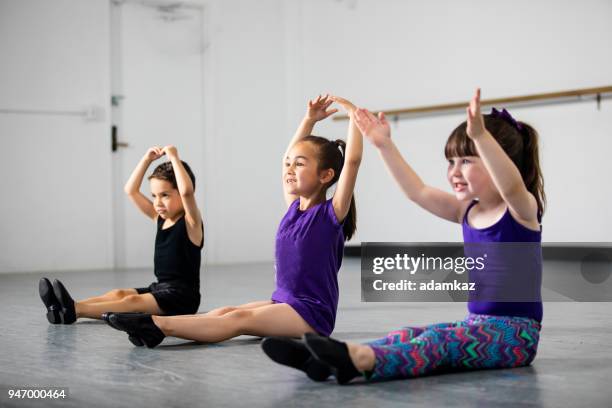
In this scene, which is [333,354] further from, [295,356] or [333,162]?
[333,162]

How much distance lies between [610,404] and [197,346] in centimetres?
114

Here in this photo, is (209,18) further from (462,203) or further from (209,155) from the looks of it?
(462,203)

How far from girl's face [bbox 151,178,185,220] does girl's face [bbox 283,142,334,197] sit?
0.64 metres

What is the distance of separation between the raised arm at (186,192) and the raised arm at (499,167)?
123cm

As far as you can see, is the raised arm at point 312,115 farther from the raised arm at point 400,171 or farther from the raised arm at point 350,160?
the raised arm at point 400,171

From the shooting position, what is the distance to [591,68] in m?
5.14

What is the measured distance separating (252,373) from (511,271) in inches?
24.0

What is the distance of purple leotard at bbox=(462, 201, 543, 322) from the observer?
181cm

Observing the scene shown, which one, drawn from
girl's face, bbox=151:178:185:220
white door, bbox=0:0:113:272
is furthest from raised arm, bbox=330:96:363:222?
A: white door, bbox=0:0:113:272

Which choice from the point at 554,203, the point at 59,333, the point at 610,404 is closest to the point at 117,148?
the point at 554,203

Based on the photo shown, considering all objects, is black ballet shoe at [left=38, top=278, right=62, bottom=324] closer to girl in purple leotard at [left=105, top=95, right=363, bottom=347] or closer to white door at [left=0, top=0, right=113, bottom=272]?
girl in purple leotard at [left=105, top=95, right=363, bottom=347]

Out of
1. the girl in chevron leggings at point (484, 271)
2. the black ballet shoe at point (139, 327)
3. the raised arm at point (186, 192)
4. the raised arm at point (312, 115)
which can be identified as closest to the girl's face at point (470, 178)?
the girl in chevron leggings at point (484, 271)

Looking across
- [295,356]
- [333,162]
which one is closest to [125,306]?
[333,162]

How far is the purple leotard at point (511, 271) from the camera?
1.81 m
